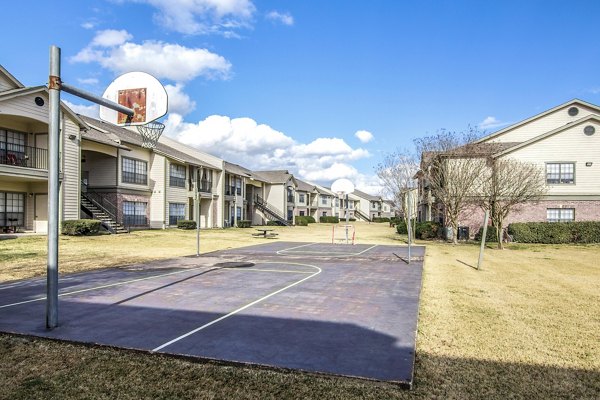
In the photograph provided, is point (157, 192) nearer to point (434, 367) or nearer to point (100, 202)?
point (100, 202)

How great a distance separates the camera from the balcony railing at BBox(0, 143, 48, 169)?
2477 centimetres

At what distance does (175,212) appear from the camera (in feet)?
128

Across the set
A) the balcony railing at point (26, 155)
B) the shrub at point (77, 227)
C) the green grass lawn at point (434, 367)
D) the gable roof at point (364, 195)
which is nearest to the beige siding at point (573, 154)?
the green grass lawn at point (434, 367)

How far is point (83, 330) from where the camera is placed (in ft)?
21.4

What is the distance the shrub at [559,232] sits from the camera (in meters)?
27.8

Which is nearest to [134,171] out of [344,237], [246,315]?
[344,237]

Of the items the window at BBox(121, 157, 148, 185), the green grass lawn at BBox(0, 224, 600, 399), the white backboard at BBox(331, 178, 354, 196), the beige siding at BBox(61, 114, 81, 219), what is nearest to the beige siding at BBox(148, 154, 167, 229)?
the window at BBox(121, 157, 148, 185)

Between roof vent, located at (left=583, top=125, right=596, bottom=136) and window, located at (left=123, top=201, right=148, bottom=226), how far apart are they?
35.4 metres

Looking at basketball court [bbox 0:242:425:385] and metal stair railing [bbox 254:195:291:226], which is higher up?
metal stair railing [bbox 254:195:291:226]

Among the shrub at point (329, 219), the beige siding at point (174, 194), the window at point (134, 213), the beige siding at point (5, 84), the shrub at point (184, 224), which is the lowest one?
the shrub at point (329, 219)

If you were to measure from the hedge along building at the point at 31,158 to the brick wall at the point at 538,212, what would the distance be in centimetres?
2815

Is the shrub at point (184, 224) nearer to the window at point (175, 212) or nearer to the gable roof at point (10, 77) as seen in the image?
the window at point (175, 212)

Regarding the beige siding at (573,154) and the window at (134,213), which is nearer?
the beige siding at (573,154)

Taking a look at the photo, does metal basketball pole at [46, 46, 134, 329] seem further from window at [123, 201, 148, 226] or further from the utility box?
the utility box
